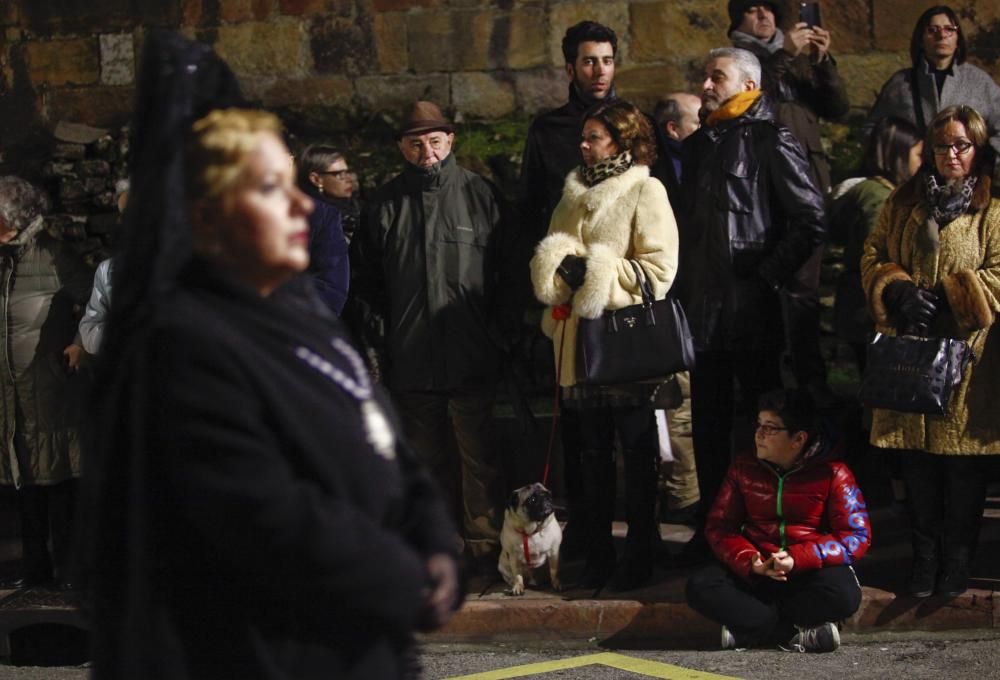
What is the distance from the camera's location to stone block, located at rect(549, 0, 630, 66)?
→ 11.1 meters

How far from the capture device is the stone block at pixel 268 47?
11.8 m

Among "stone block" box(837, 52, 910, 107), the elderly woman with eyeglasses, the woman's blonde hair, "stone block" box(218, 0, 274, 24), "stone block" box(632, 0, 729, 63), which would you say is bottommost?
the woman's blonde hair

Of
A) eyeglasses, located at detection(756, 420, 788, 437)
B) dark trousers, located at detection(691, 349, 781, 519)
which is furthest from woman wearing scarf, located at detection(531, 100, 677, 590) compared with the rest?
eyeglasses, located at detection(756, 420, 788, 437)

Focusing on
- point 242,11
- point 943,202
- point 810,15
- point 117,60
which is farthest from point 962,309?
point 117,60

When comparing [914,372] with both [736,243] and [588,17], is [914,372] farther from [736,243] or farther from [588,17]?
[588,17]

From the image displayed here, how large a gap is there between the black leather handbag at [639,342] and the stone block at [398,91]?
202 inches

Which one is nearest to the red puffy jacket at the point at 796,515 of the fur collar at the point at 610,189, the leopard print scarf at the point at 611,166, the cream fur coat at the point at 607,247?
the cream fur coat at the point at 607,247

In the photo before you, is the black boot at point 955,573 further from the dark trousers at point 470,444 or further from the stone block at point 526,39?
the stone block at point 526,39

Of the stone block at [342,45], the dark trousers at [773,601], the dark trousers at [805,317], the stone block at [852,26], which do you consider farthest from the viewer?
Answer: the stone block at [342,45]

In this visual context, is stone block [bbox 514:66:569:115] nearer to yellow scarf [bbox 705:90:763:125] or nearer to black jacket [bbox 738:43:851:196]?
black jacket [bbox 738:43:851:196]

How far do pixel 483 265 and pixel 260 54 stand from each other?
16.6 ft

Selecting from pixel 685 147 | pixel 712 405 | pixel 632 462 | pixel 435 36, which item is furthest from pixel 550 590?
pixel 435 36

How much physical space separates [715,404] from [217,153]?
4721 millimetres

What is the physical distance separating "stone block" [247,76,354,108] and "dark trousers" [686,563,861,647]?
6.24 meters
